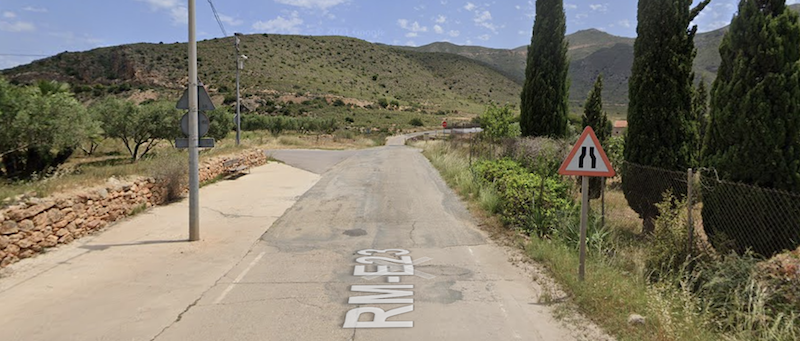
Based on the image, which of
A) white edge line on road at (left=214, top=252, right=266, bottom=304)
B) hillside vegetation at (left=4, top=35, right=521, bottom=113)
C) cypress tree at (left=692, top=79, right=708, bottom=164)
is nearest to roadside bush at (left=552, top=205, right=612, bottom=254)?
cypress tree at (left=692, top=79, right=708, bottom=164)

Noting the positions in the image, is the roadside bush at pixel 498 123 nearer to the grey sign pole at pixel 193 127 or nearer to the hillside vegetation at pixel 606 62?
the grey sign pole at pixel 193 127

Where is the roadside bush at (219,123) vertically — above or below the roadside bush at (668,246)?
above

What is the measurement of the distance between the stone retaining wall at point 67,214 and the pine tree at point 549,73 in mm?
12838

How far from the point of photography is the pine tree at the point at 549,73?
57.0 feet

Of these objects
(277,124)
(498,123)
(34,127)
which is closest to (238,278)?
(34,127)

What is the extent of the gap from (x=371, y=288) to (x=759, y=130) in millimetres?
5972

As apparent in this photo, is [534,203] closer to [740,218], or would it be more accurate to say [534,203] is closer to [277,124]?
[740,218]

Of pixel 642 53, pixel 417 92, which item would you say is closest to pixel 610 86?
pixel 417 92

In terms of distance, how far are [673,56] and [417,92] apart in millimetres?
86834

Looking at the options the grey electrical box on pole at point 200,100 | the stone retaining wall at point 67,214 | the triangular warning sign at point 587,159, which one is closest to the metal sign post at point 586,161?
Answer: the triangular warning sign at point 587,159

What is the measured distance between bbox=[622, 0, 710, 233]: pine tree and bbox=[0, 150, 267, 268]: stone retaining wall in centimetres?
1053

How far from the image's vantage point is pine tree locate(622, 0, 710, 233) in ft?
31.8

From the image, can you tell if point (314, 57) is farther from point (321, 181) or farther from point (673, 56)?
point (673, 56)

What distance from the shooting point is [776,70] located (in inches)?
271
